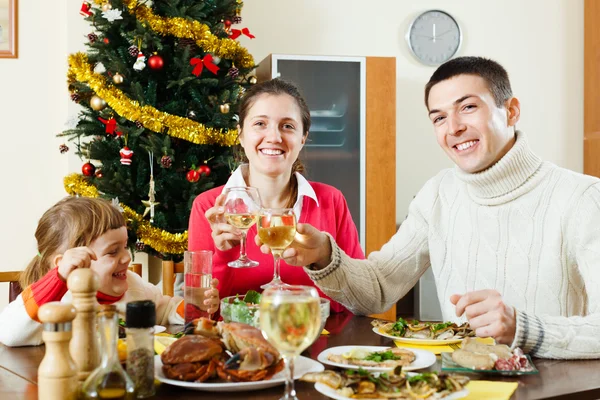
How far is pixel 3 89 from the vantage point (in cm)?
409

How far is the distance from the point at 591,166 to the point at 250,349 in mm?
4608

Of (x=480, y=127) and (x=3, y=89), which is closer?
(x=480, y=127)

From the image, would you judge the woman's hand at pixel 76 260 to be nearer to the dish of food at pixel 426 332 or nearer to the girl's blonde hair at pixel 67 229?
the girl's blonde hair at pixel 67 229

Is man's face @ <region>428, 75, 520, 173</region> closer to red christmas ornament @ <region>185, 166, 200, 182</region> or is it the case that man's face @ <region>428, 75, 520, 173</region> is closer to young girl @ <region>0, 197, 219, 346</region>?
young girl @ <region>0, 197, 219, 346</region>

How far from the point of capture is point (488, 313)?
4.40 feet

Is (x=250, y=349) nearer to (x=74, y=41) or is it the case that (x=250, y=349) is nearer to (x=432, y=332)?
(x=432, y=332)

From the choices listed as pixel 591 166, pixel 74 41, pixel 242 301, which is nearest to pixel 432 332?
pixel 242 301

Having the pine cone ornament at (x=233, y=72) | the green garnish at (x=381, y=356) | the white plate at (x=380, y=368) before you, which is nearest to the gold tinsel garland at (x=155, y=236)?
the pine cone ornament at (x=233, y=72)

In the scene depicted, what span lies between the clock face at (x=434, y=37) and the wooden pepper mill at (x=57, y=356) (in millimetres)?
4270

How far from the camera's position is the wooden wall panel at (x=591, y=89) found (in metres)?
4.99

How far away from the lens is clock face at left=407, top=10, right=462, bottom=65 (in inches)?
192

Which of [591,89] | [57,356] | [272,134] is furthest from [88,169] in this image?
[591,89]

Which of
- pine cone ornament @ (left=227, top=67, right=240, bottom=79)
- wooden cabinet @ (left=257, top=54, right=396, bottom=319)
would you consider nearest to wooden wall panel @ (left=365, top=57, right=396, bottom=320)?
wooden cabinet @ (left=257, top=54, right=396, bottom=319)

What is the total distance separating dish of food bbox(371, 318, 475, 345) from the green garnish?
0.68ft
